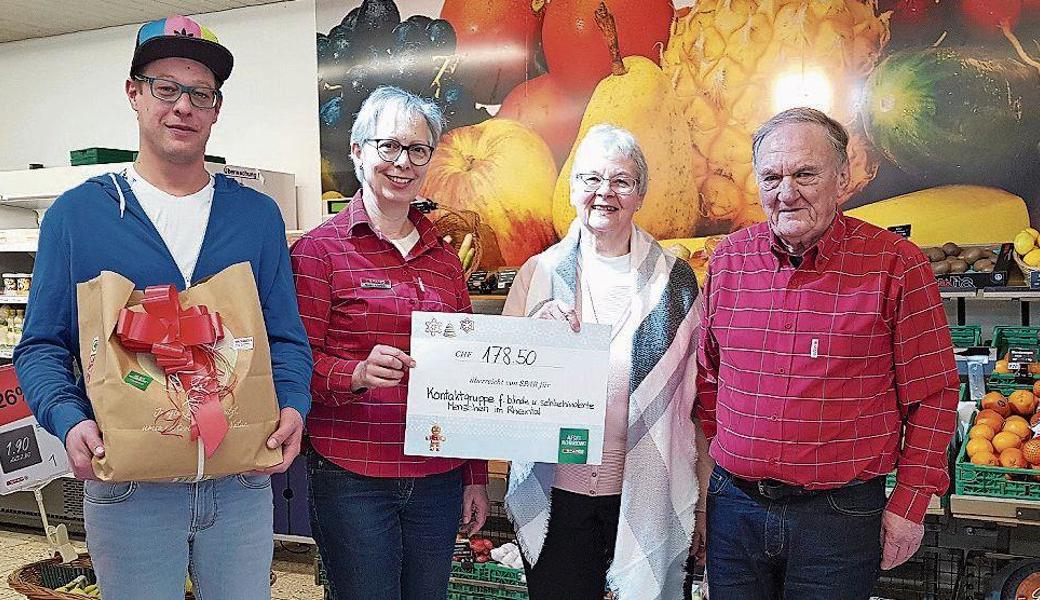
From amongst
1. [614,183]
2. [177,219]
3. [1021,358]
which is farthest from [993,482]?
[177,219]

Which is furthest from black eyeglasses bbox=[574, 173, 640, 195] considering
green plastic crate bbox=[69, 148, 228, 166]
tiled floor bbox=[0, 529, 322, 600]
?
green plastic crate bbox=[69, 148, 228, 166]

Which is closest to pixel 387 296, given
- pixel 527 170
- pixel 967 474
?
pixel 967 474

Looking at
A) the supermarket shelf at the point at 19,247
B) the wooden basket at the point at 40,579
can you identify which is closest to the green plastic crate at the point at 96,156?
the supermarket shelf at the point at 19,247

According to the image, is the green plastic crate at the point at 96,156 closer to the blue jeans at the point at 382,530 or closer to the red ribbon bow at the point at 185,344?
the blue jeans at the point at 382,530

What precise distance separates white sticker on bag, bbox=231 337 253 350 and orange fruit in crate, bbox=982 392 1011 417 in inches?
103

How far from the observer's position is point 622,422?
2.35m

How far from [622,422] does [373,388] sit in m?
0.64

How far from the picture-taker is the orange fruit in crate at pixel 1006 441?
118 inches

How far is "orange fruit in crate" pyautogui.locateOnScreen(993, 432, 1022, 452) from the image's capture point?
118 inches

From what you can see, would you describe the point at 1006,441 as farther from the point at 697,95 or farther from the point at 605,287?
the point at 697,95

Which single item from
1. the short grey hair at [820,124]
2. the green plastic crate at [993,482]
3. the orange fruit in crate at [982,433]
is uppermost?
the short grey hair at [820,124]

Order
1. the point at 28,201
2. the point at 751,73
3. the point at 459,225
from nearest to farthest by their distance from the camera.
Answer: the point at 751,73, the point at 459,225, the point at 28,201

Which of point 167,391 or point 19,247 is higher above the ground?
point 19,247

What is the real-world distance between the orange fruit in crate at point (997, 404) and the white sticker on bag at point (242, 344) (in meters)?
2.62
